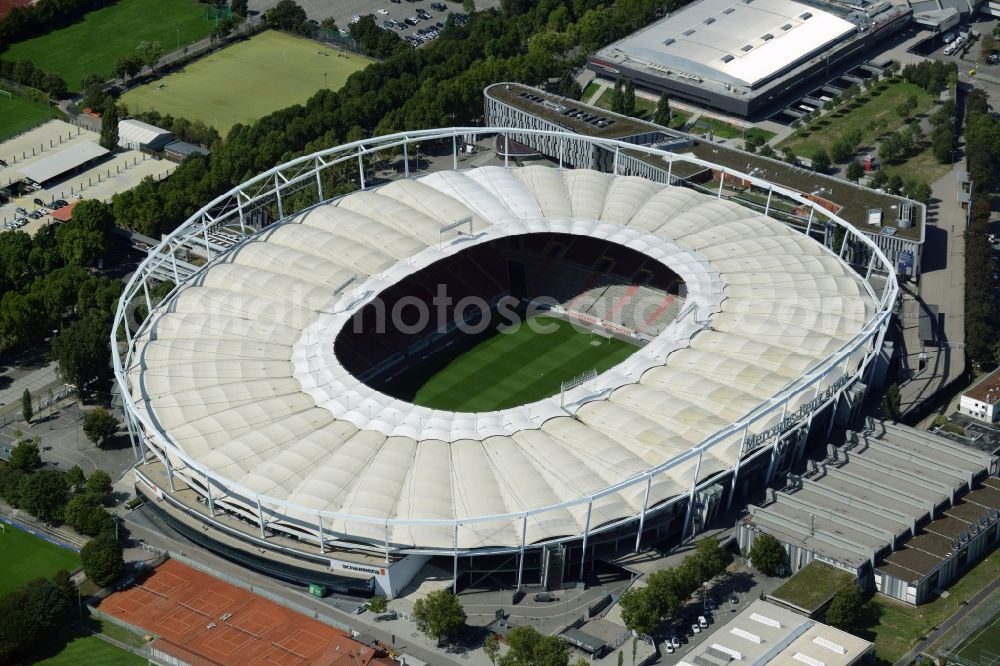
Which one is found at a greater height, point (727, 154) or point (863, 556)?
point (727, 154)

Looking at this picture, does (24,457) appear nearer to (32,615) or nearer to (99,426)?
(99,426)

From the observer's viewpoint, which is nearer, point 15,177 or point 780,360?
point 780,360

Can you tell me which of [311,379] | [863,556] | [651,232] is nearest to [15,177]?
[311,379]

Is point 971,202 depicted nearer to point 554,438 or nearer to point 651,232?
point 651,232

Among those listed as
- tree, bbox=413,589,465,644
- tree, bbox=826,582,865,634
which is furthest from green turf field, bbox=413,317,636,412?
tree, bbox=826,582,865,634

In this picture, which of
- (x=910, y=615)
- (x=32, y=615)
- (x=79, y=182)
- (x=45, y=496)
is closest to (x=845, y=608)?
(x=910, y=615)

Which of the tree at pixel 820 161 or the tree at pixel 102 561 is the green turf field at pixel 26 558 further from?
the tree at pixel 820 161

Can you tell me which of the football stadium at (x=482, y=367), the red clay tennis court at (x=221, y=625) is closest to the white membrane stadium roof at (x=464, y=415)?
the football stadium at (x=482, y=367)
